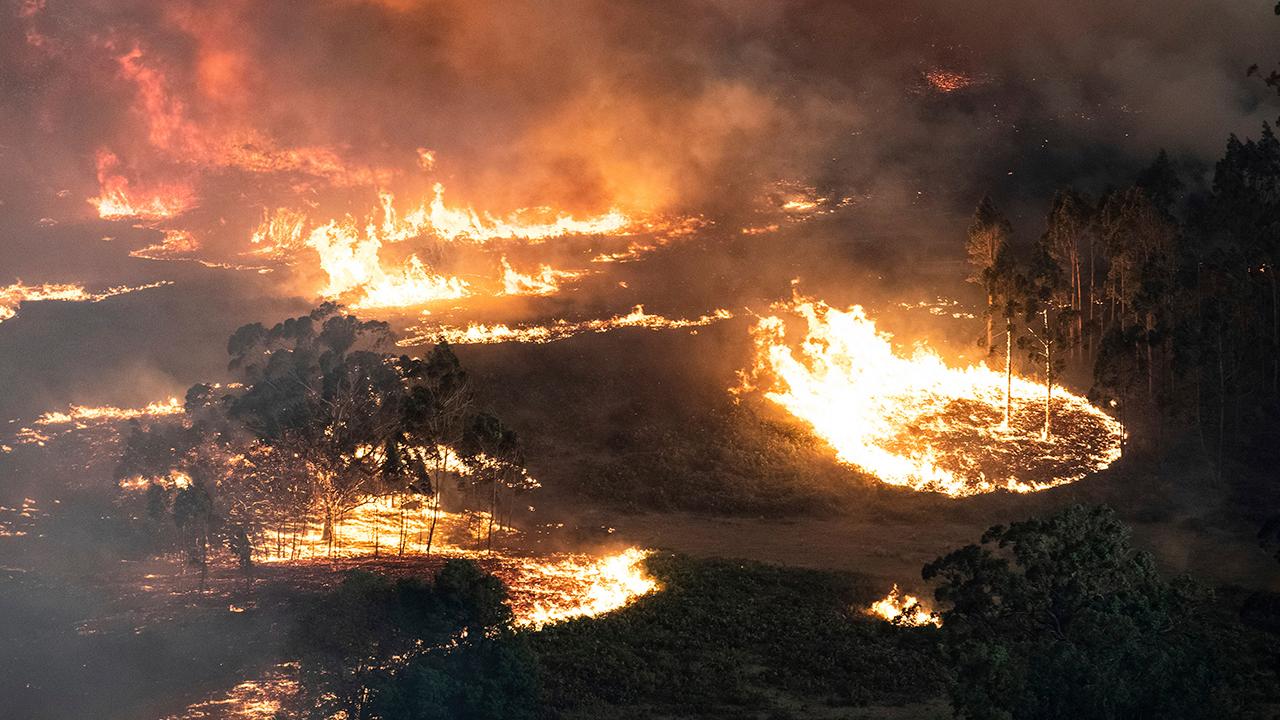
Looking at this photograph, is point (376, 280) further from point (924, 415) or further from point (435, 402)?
point (924, 415)

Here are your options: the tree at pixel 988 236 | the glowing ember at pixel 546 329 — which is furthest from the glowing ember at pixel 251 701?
the tree at pixel 988 236

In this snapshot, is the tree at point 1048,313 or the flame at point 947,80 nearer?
the tree at point 1048,313

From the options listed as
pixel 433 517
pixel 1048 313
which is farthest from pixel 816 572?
pixel 1048 313

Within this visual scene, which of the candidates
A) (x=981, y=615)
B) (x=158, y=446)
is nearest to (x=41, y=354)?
(x=158, y=446)

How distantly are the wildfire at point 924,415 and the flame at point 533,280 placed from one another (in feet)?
73.4

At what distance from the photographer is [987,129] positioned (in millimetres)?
132375

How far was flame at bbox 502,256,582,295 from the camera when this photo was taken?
9931 cm

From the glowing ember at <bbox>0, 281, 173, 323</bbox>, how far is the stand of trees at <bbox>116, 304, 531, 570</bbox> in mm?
41389

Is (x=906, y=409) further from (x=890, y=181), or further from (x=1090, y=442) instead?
(x=890, y=181)

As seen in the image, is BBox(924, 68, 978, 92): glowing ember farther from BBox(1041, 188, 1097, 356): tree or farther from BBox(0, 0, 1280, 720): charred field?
BBox(1041, 188, 1097, 356): tree

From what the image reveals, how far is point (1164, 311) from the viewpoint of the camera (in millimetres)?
76000

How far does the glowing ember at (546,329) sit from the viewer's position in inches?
3457

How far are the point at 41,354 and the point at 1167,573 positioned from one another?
262 feet

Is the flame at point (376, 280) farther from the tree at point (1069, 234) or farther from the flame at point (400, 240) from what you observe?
the tree at point (1069, 234)
